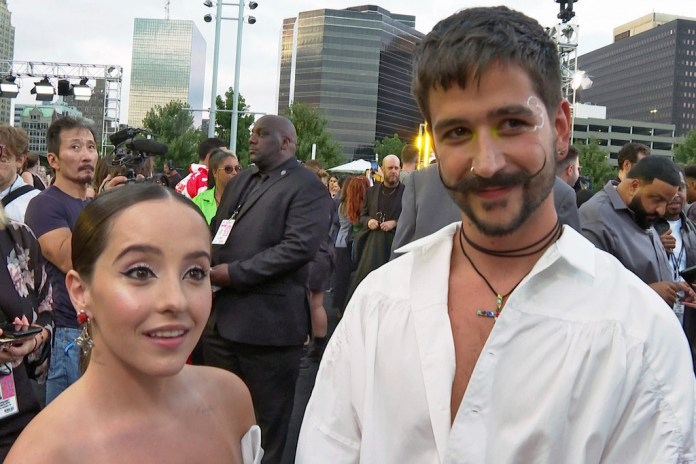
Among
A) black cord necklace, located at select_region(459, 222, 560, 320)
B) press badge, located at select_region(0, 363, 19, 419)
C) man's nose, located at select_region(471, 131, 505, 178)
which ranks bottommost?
press badge, located at select_region(0, 363, 19, 419)

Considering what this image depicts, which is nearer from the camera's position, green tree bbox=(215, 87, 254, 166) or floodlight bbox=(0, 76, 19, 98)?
floodlight bbox=(0, 76, 19, 98)

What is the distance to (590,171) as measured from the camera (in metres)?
47.9

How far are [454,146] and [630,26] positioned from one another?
639ft

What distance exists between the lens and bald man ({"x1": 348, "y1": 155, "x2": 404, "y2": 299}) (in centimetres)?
723

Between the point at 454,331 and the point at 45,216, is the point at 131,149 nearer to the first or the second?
the point at 45,216

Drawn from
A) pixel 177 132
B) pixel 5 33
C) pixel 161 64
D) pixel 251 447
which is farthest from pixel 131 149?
pixel 161 64

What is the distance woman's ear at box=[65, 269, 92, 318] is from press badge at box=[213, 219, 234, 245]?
2376 mm

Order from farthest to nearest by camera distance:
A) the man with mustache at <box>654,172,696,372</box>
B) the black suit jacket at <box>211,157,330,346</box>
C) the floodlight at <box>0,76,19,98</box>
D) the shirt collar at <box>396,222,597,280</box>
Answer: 1. the floodlight at <box>0,76,19,98</box>
2. the man with mustache at <box>654,172,696,372</box>
3. the black suit jacket at <box>211,157,330,346</box>
4. the shirt collar at <box>396,222,597,280</box>

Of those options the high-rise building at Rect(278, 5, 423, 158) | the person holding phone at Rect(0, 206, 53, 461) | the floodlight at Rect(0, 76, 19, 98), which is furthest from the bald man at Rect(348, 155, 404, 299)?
the high-rise building at Rect(278, 5, 423, 158)

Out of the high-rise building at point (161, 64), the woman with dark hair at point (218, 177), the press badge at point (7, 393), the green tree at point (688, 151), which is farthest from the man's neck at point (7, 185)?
the high-rise building at point (161, 64)

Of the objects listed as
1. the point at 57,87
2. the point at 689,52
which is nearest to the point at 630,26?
the point at 689,52

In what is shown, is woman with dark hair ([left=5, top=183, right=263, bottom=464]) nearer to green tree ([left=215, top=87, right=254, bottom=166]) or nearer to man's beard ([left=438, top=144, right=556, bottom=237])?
man's beard ([left=438, top=144, right=556, bottom=237])

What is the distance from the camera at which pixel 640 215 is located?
435cm

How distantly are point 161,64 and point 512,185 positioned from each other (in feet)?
423
